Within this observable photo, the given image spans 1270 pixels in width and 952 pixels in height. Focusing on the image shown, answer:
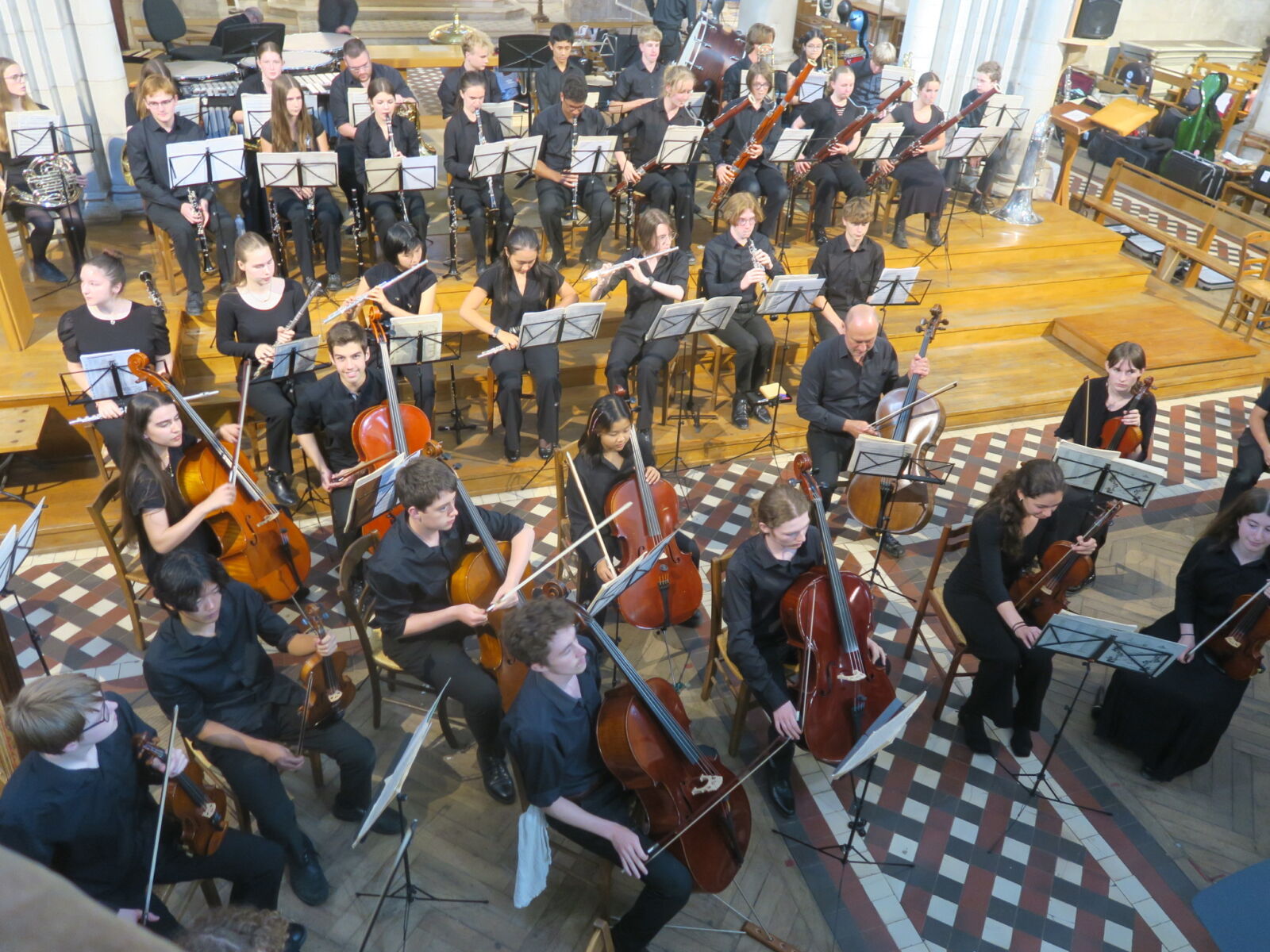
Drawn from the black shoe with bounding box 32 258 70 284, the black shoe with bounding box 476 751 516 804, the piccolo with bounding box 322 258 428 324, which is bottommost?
the black shoe with bounding box 476 751 516 804

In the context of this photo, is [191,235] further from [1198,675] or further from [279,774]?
[1198,675]

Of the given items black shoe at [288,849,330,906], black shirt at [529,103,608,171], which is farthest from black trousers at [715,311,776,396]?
black shoe at [288,849,330,906]

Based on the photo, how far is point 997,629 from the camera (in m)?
4.16

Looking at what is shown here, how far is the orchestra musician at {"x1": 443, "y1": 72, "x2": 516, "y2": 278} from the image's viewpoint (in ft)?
22.6

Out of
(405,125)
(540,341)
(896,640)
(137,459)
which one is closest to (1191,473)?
(896,640)

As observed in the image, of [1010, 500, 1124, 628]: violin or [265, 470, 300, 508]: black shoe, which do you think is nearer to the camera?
[1010, 500, 1124, 628]: violin

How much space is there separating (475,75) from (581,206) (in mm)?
1161

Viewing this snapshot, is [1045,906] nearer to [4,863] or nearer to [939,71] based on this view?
[4,863]

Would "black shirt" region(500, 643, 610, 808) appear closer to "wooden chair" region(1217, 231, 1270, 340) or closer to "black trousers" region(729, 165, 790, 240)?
"black trousers" region(729, 165, 790, 240)

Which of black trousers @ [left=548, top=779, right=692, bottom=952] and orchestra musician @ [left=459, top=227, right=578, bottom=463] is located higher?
orchestra musician @ [left=459, top=227, right=578, bottom=463]

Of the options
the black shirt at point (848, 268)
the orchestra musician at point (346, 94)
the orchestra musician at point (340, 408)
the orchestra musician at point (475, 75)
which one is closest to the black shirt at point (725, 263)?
the black shirt at point (848, 268)

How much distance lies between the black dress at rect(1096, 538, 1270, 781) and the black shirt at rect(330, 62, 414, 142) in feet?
19.9

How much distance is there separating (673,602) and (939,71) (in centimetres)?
731

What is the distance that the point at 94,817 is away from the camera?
2791 mm
